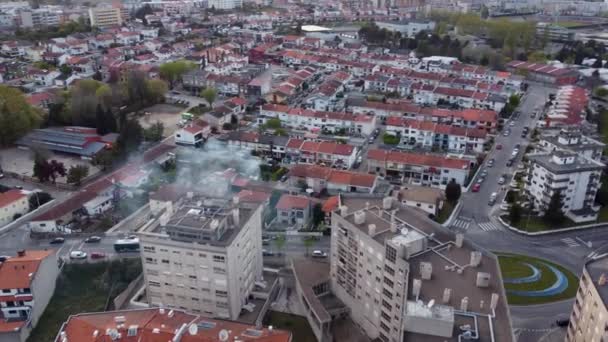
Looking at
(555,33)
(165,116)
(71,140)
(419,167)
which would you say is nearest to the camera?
(419,167)

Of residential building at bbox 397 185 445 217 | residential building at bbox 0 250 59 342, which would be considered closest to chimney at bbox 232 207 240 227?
residential building at bbox 0 250 59 342

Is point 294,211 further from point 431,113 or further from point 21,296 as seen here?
point 431,113

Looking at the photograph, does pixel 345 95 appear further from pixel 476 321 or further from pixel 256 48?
pixel 476 321

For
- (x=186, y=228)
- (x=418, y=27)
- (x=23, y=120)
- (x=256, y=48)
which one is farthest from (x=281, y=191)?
(x=418, y=27)

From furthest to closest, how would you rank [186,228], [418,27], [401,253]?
1. [418,27]
2. [186,228]
3. [401,253]

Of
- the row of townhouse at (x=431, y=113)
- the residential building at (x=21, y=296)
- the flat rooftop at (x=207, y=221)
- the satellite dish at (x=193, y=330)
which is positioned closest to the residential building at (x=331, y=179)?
the flat rooftop at (x=207, y=221)

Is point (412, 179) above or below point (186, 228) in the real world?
below

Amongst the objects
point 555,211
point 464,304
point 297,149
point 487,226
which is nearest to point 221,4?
point 297,149
